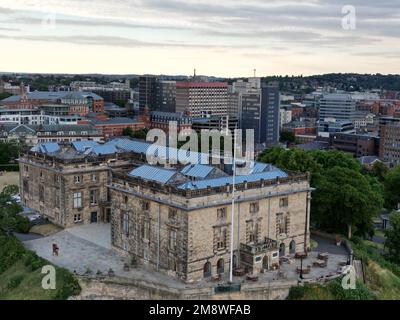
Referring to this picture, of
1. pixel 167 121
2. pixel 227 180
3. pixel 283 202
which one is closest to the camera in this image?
pixel 227 180

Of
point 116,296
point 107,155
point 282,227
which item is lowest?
point 116,296

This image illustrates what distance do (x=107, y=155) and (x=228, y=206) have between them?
24.0m

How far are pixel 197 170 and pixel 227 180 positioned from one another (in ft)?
12.5

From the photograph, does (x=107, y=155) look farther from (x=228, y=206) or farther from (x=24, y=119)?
(x=24, y=119)

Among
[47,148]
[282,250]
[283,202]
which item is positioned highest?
[47,148]

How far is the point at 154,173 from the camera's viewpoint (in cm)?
5300

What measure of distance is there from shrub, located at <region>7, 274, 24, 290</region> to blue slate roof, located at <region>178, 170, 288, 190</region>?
16658 millimetres

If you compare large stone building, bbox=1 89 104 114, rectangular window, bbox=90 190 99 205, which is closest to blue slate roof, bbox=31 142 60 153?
rectangular window, bbox=90 190 99 205

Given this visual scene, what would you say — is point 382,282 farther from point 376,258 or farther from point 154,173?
point 154,173

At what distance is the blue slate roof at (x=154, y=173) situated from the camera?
169 feet

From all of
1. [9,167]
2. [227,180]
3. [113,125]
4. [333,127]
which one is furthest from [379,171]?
[113,125]
